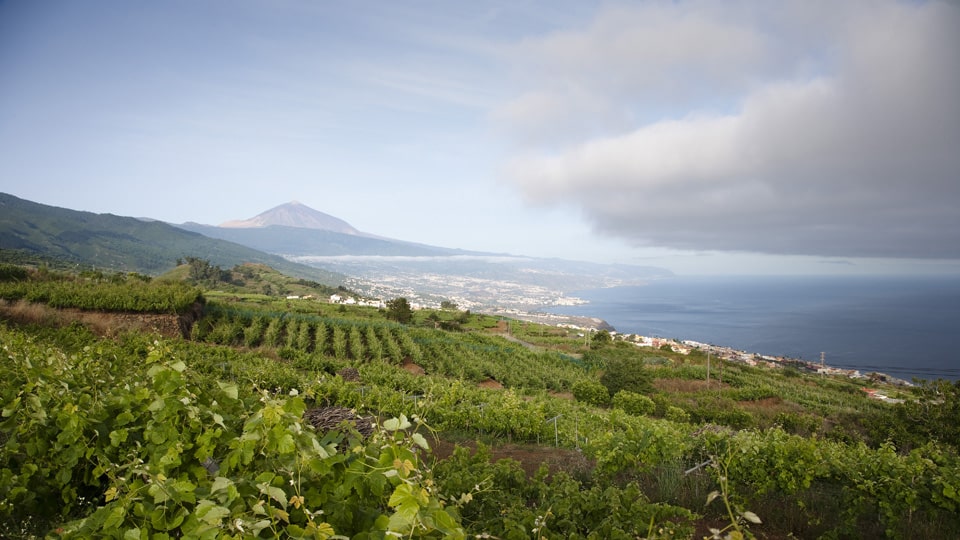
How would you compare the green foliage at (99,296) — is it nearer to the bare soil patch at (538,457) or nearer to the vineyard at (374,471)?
the vineyard at (374,471)

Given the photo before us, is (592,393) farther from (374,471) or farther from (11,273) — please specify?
(11,273)

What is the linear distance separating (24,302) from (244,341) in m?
8.93

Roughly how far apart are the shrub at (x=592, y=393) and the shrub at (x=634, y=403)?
1.61 meters

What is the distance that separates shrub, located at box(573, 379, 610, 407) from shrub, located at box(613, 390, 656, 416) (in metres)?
1.61

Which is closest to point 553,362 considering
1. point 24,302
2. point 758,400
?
point 758,400

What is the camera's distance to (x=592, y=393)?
20953 millimetres

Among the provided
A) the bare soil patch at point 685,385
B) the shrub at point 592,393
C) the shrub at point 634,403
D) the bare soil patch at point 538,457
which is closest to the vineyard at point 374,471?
the bare soil patch at point 538,457

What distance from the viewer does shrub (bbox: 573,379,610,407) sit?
68.0 feet

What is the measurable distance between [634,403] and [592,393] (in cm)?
269

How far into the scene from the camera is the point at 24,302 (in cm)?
1870

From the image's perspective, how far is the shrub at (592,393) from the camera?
2072 centimetres

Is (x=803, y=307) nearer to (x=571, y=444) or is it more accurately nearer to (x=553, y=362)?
(x=553, y=362)

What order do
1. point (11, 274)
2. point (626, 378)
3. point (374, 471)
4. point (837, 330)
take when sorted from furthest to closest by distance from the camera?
point (837, 330) < point (11, 274) < point (626, 378) < point (374, 471)

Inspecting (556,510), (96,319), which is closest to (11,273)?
(96,319)
